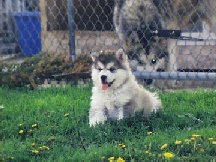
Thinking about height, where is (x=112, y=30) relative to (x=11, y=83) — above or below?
above

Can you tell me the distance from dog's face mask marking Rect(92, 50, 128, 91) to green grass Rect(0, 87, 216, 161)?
1.17 ft

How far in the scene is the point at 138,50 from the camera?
23.5ft

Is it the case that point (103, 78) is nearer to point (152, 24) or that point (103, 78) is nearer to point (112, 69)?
point (112, 69)

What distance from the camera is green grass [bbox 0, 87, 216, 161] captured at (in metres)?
3.88

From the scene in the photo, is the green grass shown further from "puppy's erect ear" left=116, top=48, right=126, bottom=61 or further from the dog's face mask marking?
→ "puppy's erect ear" left=116, top=48, right=126, bottom=61

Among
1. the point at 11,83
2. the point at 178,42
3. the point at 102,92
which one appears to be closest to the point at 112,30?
the point at 178,42

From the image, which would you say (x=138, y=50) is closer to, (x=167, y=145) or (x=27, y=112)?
(x=27, y=112)

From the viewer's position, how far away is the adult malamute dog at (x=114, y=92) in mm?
4750

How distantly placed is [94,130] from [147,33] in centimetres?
281

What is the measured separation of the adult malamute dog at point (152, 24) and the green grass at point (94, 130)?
1202mm

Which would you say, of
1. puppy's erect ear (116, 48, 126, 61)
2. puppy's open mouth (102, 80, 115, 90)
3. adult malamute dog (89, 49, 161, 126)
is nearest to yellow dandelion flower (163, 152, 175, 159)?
adult malamute dog (89, 49, 161, 126)

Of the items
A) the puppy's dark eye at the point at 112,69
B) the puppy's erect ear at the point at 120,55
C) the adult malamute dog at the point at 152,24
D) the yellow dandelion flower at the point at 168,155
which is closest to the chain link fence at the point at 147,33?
the adult malamute dog at the point at 152,24

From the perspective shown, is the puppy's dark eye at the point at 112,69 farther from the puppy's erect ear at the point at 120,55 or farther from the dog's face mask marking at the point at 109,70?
the puppy's erect ear at the point at 120,55

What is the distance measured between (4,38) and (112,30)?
3221 millimetres
